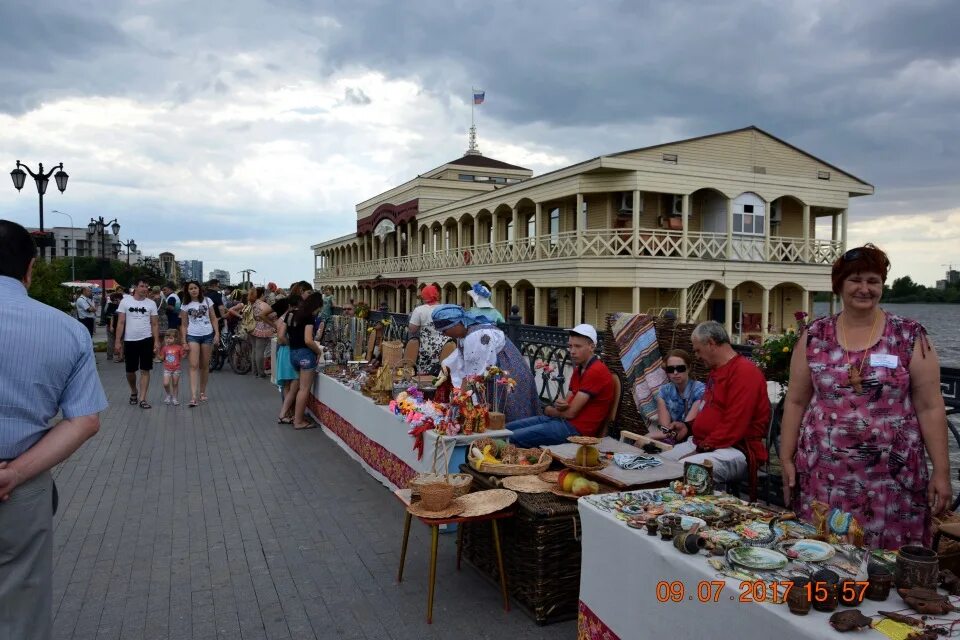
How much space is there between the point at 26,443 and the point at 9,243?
80cm

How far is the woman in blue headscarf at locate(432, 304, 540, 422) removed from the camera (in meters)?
6.00

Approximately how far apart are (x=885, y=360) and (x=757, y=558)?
3.96 ft

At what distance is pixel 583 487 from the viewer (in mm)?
4215

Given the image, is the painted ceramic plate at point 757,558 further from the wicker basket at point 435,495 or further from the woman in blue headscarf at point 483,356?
the woman in blue headscarf at point 483,356

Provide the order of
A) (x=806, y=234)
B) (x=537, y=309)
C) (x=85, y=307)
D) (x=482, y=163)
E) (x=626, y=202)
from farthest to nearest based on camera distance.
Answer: (x=482, y=163)
(x=537, y=309)
(x=806, y=234)
(x=626, y=202)
(x=85, y=307)

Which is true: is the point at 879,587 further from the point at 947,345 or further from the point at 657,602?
the point at 947,345

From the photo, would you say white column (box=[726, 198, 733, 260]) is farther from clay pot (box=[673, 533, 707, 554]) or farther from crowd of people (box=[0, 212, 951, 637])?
clay pot (box=[673, 533, 707, 554])

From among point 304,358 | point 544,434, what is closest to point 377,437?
point 544,434

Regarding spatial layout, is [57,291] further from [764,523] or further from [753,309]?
[753,309]

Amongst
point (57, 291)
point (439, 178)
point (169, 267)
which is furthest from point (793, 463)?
point (169, 267)

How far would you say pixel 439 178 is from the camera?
38250 millimetres

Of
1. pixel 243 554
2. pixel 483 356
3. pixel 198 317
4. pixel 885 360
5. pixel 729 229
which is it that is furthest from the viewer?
pixel 729 229

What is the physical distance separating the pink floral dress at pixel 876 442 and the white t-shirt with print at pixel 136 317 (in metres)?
9.91

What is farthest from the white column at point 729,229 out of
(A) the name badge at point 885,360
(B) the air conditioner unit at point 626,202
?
(A) the name badge at point 885,360
